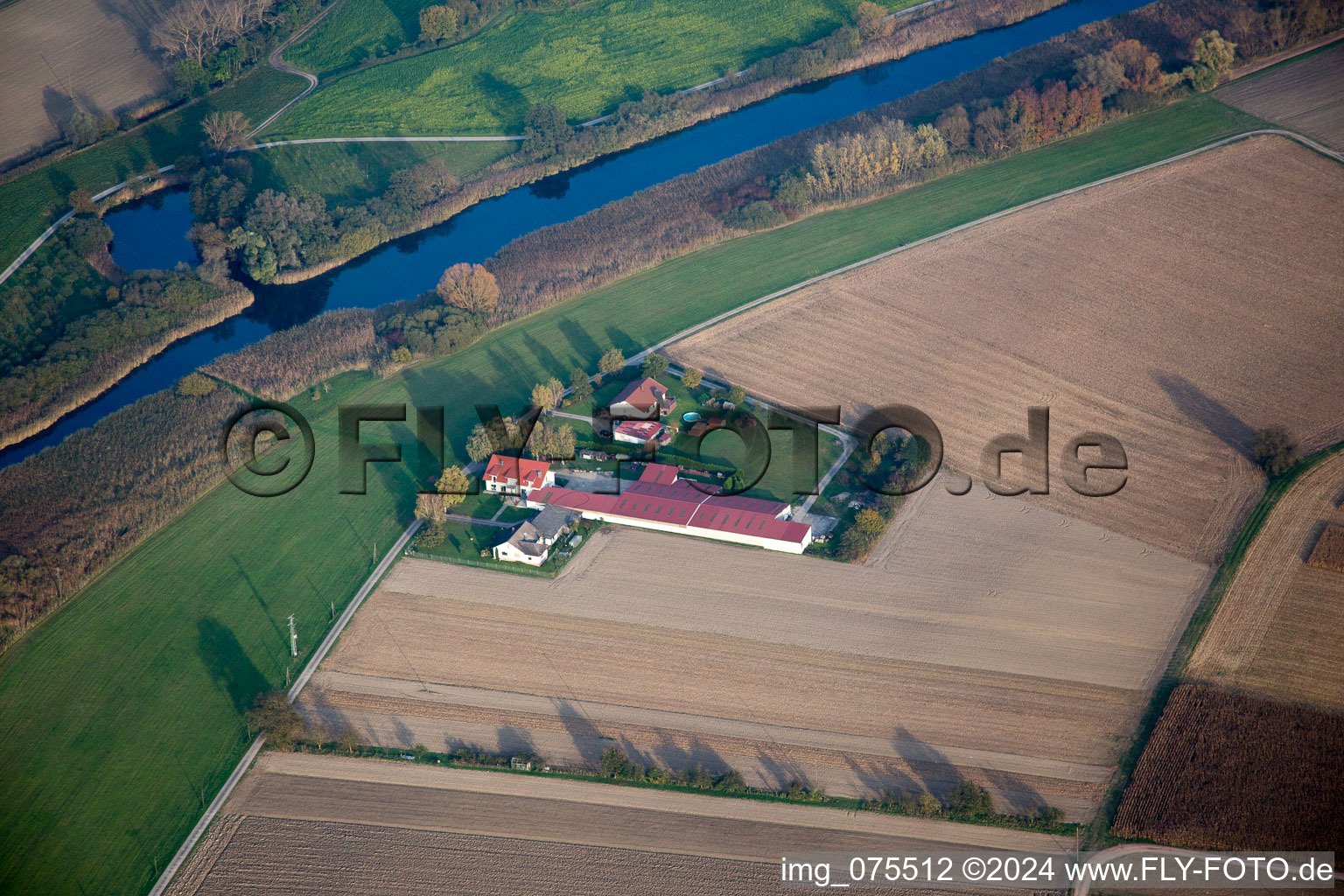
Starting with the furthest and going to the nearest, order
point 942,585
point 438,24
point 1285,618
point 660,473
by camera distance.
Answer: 1. point 438,24
2. point 660,473
3. point 942,585
4. point 1285,618

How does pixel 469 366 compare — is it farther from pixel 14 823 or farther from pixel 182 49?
pixel 182 49

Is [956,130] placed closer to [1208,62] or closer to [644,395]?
[1208,62]

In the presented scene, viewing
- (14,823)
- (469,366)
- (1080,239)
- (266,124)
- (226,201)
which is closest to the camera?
(14,823)

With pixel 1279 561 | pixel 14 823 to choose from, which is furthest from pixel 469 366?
pixel 1279 561

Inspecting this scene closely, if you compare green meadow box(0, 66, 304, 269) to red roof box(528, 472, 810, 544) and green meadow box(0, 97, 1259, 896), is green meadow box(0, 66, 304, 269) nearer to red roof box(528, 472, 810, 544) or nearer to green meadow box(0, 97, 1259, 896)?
green meadow box(0, 97, 1259, 896)

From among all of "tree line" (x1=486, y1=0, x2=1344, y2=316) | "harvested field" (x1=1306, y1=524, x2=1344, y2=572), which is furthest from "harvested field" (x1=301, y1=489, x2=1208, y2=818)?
"tree line" (x1=486, y1=0, x2=1344, y2=316)

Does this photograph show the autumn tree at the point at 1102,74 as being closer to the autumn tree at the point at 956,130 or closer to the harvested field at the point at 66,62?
the autumn tree at the point at 956,130

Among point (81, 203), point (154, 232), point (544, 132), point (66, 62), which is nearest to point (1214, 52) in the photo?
point (544, 132)
